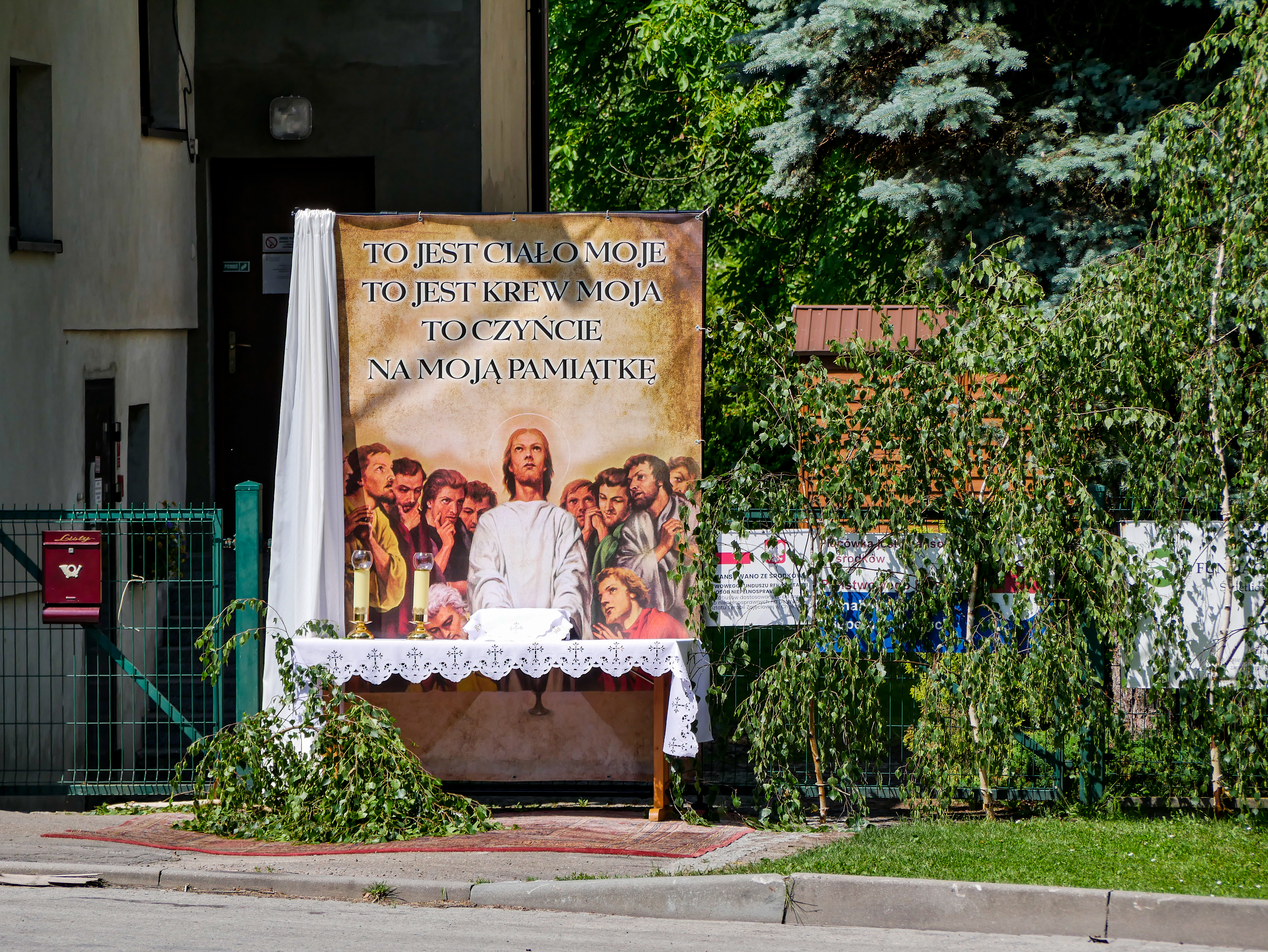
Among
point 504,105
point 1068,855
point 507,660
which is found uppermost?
point 504,105

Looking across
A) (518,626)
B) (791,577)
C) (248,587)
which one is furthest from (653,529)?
(248,587)

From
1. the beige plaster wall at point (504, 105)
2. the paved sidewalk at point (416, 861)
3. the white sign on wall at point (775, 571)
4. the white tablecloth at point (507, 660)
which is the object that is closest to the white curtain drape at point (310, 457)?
the white tablecloth at point (507, 660)

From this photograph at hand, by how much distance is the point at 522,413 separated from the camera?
8.11 meters

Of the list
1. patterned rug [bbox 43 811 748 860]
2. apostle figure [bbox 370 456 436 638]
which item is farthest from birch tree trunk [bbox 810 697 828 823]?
apostle figure [bbox 370 456 436 638]

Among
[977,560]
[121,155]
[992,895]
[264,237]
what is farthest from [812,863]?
[264,237]

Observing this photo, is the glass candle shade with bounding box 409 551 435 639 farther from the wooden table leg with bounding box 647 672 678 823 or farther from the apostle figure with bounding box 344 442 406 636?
the wooden table leg with bounding box 647 672 678 823

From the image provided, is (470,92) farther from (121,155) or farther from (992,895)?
(992,895)

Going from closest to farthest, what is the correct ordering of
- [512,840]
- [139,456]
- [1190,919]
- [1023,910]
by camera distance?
1. [1190,919]
2. [1023,910]
3. [512,840]
4. [139,456]

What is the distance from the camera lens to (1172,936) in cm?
617

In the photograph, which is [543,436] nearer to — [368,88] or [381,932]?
[381,932]

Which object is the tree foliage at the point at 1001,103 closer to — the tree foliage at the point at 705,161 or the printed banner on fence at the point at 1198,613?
the tree foliage at the point at 705,161

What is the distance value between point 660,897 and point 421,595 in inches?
90.9

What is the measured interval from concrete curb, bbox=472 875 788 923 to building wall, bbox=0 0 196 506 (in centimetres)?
504

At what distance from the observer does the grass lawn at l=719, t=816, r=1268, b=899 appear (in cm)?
648
